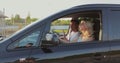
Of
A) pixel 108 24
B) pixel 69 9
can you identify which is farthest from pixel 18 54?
pixel 108 24

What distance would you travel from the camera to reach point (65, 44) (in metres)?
5.29

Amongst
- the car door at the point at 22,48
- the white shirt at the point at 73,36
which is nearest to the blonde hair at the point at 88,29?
the white shirt at the point at 73,36

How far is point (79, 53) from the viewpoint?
5.25 m

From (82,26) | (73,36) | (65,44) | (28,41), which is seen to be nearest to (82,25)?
(82,26)

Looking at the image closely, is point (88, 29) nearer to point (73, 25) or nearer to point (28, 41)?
point (73, 25)

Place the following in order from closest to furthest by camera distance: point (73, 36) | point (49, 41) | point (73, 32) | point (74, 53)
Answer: point (49, 41)
point (74, 53)
point (73, 36)
point (73, 32)

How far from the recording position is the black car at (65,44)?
5098 mm

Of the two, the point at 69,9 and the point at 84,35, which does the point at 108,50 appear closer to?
the point at 84,35

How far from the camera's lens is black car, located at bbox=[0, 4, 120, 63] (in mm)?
5098

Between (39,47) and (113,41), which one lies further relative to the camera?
(113,41)

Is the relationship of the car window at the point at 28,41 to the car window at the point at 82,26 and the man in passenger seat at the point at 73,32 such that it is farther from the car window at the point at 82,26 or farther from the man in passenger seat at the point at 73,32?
the man in passenger seat at the point at 73,32

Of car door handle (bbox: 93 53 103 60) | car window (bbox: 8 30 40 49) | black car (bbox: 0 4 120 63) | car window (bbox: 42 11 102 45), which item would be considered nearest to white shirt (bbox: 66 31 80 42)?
car window (bbox: 42 11 102 45)

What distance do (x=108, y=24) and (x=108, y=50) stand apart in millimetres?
411

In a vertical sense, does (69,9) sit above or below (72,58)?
above
